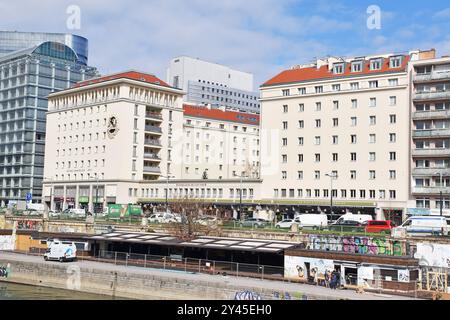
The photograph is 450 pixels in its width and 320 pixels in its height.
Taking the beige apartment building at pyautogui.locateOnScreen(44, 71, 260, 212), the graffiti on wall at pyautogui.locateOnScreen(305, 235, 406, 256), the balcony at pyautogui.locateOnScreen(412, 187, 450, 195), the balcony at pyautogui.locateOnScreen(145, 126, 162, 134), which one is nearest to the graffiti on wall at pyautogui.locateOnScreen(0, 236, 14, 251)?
the graffiti on wall at pyautogui.locateOnScreen(305, 235, 406, 256)

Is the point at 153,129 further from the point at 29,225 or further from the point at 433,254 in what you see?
the point at 433,254

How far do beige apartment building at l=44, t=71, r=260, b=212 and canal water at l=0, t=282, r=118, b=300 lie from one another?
157 ft

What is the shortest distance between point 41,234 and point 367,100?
4786 centimetres

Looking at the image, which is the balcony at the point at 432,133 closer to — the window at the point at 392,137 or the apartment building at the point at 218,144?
the window at the point at 392,137

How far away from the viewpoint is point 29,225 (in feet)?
271

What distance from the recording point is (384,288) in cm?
4225

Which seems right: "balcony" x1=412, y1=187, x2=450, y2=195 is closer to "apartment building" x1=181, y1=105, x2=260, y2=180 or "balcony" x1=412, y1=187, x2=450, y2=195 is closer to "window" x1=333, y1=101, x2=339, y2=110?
"window" x1=333, y1=101, x2=339, y2=110

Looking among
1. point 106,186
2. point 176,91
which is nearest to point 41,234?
point 106,186

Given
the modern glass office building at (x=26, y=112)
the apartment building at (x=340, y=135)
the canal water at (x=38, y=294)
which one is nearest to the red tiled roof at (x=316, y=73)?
the apartment building at (x=340, y=135)

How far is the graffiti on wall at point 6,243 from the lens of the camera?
6831cm

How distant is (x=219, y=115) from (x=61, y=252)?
78147 mm

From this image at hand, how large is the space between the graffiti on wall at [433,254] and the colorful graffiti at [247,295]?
15.2m

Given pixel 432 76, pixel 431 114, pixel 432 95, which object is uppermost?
pixel 432 76

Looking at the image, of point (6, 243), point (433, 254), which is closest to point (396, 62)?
point (433, 254)
